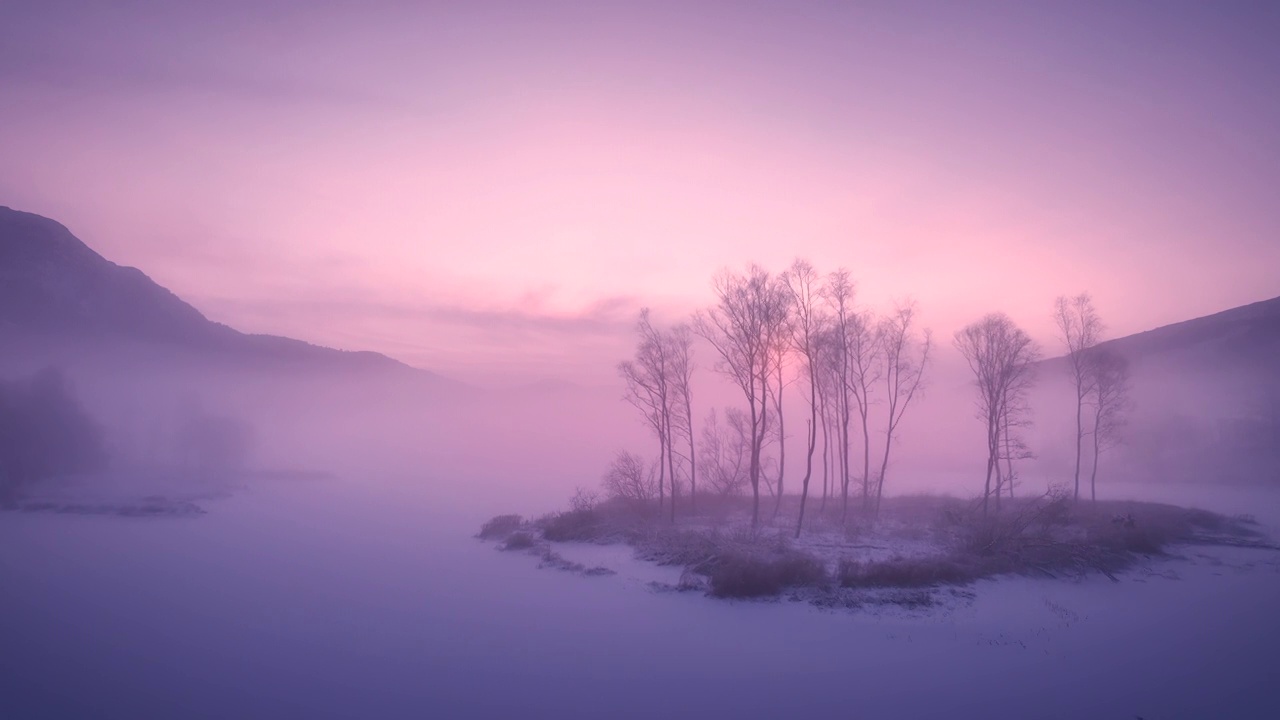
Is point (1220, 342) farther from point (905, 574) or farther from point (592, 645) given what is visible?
point (592, 645)

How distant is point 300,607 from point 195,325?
105m

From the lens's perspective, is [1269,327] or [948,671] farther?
[1269,327]

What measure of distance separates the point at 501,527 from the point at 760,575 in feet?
52.6

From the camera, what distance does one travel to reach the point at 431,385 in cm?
14612

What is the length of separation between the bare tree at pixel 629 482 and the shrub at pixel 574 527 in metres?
3.82

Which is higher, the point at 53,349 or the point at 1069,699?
the point at 53,349

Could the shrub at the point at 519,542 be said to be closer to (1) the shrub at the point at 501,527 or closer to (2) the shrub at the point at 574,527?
(2) the shrub at the point at 574,527

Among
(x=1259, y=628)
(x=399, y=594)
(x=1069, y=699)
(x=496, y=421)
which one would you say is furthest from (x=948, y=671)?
(x=496, y=421)

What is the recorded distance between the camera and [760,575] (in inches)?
564

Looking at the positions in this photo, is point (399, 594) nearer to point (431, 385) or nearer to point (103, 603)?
point (103, 603)

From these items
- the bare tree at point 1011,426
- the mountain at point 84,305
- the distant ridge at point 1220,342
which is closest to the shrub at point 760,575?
the bare tree at point 1011,426

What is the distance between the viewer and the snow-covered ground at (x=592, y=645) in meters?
8.62

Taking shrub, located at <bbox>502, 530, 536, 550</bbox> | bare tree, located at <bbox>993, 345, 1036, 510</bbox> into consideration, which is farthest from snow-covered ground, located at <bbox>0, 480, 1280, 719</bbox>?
bare tree, located at <bbox>993, 345, 1036, 510</bbox>

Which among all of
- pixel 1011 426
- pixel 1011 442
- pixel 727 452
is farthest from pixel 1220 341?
pixel 727 452
